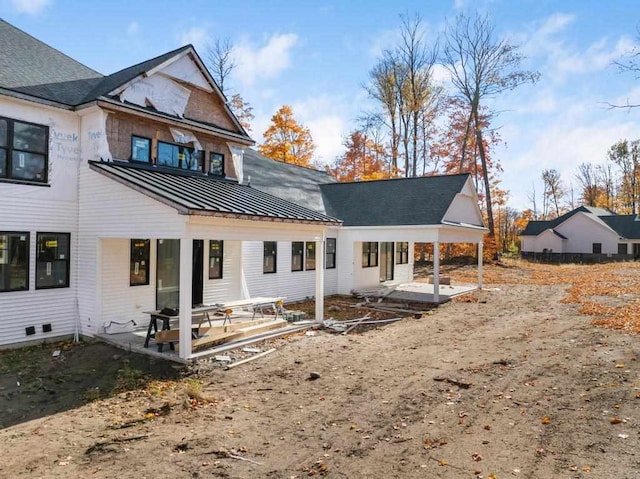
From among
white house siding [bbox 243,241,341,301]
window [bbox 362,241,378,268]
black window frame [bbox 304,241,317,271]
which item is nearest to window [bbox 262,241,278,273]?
white house siding [bbox 243,241,341,301]

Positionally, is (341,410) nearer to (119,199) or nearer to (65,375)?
(65,375)

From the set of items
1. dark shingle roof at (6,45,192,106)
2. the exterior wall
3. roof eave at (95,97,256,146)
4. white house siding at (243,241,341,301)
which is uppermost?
dark shingle roof at (6,45,192,106)

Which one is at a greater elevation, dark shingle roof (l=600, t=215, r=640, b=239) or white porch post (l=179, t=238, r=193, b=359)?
dark shingle roof (l=600, t=215, r=640, b=239)

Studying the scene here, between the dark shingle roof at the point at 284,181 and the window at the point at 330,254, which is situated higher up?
the dark shingle roof at the point at 284,181

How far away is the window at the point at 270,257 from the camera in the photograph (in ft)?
49.2

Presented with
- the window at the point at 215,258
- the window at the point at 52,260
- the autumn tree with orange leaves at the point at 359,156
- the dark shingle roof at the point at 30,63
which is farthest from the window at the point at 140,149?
the autumn tree with orange leaves at the point at 359,156

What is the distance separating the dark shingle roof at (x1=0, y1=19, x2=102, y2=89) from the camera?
974 centimetres

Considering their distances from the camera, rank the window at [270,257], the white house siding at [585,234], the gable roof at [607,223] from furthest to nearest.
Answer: the white house siding at [585,234]
the gable roof at [607,223]
the window at [270,257]

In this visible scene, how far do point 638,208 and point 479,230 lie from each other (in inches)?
2033

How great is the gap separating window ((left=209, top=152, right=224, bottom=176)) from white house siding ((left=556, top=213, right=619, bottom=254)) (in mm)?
47742

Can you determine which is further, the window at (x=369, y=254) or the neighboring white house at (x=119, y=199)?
the window at (x=369, y=254)

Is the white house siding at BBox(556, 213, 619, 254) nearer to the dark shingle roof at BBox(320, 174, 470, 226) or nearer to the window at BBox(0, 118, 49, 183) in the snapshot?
the dark shingle roof at BBox(320, 174, 470, 226)

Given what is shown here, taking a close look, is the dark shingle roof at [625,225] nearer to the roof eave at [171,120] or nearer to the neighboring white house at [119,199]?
the neighboring white house at [119,199]

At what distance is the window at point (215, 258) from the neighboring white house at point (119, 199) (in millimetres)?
35
